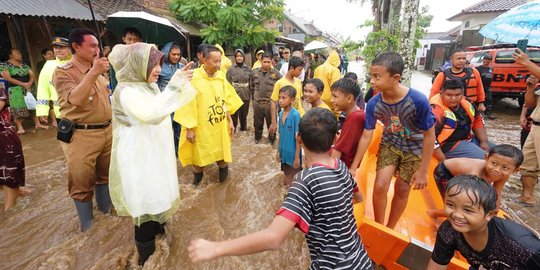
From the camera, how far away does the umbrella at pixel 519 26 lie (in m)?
3.35

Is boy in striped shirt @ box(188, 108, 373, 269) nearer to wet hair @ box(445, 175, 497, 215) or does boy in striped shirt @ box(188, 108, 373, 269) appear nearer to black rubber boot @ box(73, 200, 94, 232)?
wet hair @ box(445, 175, 497, 215)

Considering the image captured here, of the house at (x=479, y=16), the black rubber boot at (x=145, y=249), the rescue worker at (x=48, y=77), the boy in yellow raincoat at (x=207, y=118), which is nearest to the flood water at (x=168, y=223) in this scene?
the black rubber boot at (x=145, y=249)

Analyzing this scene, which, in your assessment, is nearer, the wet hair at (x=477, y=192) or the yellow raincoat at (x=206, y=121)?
the wet hair at (x=477, y=192)

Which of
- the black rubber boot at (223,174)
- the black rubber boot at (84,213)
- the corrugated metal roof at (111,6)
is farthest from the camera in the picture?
the corrugated metal roof at (111,6)

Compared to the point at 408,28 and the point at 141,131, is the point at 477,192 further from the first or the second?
the point at 408,28

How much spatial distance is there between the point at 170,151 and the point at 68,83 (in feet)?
3.53

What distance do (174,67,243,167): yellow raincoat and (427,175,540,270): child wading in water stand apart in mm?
2731

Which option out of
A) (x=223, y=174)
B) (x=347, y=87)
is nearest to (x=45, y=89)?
(x=223, y=174)

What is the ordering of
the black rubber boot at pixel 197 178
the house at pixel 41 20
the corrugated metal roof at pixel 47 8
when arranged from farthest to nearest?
the house at pixel 41 20 → the corrugated metal roof at pixel 47 8 → the black rubber boot at pixel 197 178

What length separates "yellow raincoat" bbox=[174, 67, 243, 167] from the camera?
3.45 meters

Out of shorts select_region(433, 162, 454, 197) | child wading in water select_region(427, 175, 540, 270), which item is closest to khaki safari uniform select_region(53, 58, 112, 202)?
child wading in water select_region(427, 175, 540, 270)

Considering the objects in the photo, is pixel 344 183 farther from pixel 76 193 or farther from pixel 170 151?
pixel 76 193

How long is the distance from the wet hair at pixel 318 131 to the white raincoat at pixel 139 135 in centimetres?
106

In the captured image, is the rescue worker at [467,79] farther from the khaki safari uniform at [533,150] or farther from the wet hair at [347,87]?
the wet hair at [347,87]
